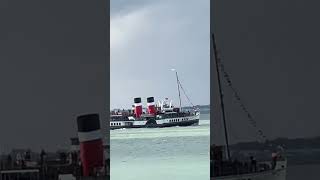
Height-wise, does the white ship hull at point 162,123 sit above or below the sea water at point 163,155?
above

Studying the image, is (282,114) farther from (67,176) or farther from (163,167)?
(67,176)

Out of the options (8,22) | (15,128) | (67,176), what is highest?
(8,22)

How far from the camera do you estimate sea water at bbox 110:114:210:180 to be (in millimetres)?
6895

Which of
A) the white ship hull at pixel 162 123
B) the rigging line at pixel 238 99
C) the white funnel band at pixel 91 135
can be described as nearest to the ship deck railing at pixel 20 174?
the white funnel band at pixel 91 135

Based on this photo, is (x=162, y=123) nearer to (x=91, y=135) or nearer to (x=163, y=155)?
(x=163, y=155)

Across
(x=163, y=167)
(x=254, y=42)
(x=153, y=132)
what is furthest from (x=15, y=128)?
(x=153, y=132)

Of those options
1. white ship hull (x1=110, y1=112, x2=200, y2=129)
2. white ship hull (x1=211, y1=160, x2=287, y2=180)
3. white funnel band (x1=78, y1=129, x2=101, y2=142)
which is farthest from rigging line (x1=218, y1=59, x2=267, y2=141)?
white ship hull (x1=110, y1=112, x2=200, y2=129)

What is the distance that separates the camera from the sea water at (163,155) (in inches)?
271

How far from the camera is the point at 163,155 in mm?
7582

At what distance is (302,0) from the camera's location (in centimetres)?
658

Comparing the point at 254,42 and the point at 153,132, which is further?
A: the point at 153,132

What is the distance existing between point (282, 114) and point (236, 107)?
45 centimetres

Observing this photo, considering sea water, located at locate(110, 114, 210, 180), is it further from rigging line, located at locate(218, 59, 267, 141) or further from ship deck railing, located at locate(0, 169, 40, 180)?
ship deck railing, located at locate(0, 169, 40, 180)

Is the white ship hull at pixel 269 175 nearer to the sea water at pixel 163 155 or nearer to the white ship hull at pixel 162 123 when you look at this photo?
the sea water at pixel 163 155
